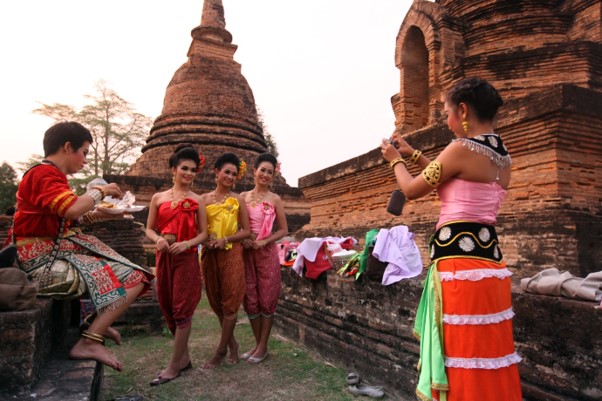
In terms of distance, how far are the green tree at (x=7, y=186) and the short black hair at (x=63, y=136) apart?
73.4 feet

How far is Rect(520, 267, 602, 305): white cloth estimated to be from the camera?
2.15 m

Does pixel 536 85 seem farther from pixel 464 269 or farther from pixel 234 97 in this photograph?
pixel 234 97

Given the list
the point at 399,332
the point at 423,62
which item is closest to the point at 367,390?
the point at 399,332

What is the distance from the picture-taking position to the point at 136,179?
1099cm

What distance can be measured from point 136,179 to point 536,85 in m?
8.98

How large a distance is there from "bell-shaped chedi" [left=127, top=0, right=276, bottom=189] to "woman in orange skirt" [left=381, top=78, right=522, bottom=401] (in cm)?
1061

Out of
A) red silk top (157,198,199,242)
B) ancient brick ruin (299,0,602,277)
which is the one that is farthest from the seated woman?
ancient brick ruin (299,0,602,277)

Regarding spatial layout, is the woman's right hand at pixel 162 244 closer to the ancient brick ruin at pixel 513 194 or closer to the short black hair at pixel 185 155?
the short black hair at pixel 185 155

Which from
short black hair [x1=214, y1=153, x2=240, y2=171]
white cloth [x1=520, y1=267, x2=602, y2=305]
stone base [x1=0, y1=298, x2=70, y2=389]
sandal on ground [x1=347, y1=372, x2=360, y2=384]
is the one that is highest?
short black hair [x1=214, y1=153, x2=240, y2=171]

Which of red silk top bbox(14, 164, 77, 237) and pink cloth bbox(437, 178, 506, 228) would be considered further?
red silk top bbox(14, 164, 77, 237)

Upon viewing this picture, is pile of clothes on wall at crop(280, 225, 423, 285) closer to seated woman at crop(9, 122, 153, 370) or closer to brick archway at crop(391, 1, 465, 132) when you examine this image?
seated woman at crop(9, 122, 153, 370)

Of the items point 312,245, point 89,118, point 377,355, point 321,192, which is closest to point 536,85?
point 321,192

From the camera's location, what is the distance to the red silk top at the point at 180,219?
3.62m

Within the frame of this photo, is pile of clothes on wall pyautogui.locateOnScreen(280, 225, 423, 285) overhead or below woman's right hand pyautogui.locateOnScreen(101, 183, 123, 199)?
below
